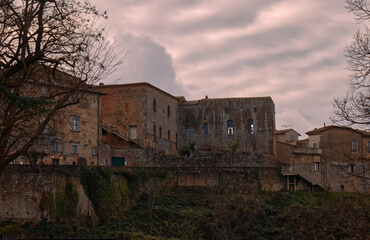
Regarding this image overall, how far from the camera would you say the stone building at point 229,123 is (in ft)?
179

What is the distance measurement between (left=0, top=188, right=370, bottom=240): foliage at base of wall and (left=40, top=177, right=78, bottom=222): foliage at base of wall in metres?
0.57

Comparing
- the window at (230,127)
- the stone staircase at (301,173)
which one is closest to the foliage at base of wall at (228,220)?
the stone staircase at (301,173)

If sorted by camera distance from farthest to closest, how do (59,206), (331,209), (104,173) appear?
(331,209)
(104,173)
(59,206)

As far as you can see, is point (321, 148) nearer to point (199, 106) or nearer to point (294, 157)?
point (294, 157)

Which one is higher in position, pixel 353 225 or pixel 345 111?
pixel 345 111

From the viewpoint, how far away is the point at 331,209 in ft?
103

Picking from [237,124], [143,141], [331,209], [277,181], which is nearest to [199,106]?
[237,124]

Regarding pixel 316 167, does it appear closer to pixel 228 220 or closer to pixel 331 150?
pixel 331 150

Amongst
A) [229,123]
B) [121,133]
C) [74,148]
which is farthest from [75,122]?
[229,123]

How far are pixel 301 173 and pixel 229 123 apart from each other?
60.0 feet

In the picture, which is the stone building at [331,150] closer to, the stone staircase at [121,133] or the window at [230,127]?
the window at [230,127]

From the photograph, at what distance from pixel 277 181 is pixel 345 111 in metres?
19.3

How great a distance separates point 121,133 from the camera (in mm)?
45812

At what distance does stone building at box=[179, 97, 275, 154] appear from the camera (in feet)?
179
